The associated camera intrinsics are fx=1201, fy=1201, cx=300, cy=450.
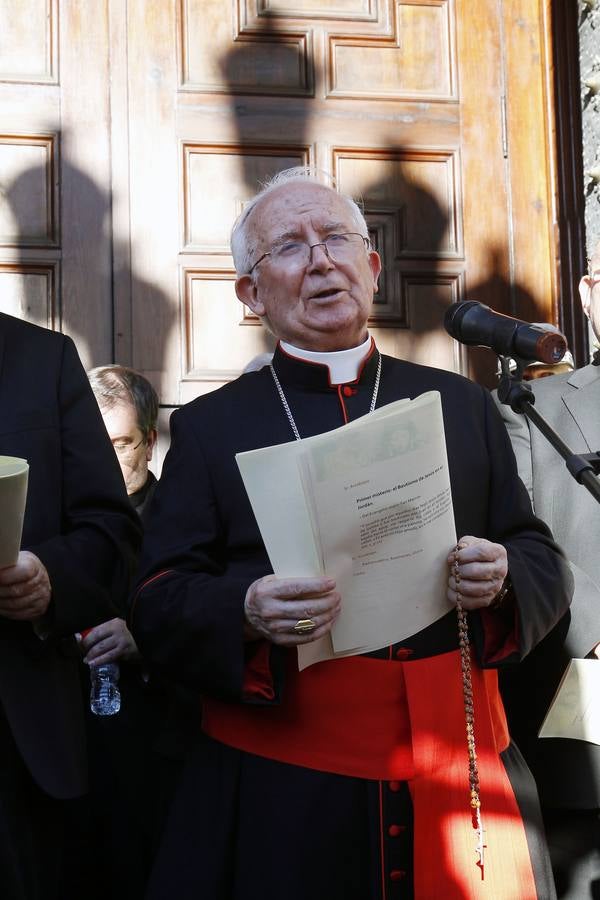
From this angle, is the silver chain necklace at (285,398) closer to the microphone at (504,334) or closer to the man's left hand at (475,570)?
the microphone at (504,334)

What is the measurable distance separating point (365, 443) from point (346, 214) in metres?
0.87

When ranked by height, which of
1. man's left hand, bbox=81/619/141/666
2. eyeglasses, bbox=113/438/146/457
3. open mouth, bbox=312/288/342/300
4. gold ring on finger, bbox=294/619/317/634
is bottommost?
man's left hand, bbox=81/619/141/666

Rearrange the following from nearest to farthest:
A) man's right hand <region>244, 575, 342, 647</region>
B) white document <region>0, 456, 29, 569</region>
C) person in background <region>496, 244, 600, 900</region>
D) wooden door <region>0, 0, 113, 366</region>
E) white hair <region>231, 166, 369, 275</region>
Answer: white document <region>0, 456, 29, 569</region> < man's right hand <region>244, 575, 342, 647</region> < white hair <region>231, 166, 369, 275</region> < person in background <region>496, 244, 600, 900</region> < wooden door <region>0, 0, 113, 366</region>

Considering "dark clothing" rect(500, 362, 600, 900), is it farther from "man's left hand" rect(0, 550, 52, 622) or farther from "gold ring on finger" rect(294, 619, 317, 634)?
"man's left hand" rect(0, 550, 52, 622)

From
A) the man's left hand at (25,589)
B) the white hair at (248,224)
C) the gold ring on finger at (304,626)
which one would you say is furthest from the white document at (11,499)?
the white hair at (248,224)

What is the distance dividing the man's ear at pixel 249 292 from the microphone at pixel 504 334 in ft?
1.59

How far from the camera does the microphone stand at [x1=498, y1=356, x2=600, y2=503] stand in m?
2.23

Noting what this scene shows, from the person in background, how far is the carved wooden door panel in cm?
159

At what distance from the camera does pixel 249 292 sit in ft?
9.15

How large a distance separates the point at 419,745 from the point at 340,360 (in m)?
0.86

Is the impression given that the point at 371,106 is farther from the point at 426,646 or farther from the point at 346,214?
the point at 426,646

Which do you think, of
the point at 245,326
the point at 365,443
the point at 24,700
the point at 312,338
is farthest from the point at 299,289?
the point at 245,326

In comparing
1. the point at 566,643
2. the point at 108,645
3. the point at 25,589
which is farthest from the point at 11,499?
the point at 566,643

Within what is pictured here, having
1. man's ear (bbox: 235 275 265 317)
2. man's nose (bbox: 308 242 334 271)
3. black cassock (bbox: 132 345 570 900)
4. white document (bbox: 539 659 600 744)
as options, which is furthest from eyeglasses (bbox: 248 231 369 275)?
white document (bbox: 539 659 600 744)
